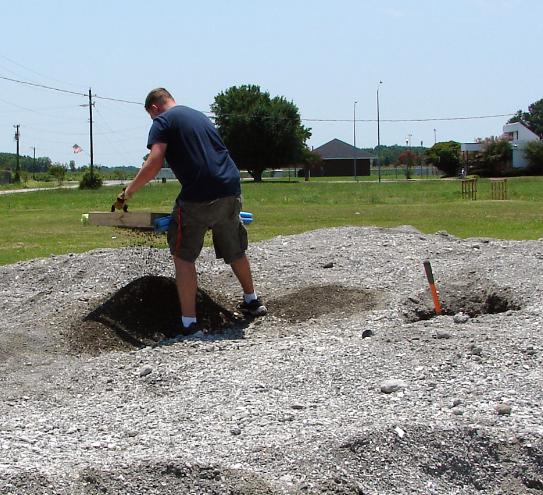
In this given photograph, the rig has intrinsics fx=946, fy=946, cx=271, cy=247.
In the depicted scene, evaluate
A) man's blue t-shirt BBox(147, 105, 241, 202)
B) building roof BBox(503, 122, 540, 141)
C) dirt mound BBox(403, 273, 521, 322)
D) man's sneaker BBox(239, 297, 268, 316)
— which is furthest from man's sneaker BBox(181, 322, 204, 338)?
building roof BBox(503, 122, 540, 141)

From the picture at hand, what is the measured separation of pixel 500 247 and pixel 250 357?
453 cm

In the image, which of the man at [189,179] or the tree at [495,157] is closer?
the man at [189,179]

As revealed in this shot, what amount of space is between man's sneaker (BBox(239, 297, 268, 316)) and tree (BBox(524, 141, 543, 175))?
8225 cm

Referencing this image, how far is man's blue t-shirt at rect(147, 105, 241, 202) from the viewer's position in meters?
7.06

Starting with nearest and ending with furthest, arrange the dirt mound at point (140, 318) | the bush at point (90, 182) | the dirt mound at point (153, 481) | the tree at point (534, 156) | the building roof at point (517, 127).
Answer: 1. the dirt mound at point (153, 481)
2. the dirt mound at point (140, 318)
3. the bush at point (90, 182)
4. the tree at point (534, 156)
5. the building roof at point (517, 127)

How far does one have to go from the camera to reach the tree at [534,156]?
8600cm

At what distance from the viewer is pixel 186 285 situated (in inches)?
283

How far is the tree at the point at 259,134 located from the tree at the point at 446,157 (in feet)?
44.8

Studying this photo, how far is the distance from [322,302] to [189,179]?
1589 millimetres

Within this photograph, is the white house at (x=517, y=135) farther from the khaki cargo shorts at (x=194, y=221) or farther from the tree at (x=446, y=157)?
the khaki cargo shorts at (x=194, y=221)

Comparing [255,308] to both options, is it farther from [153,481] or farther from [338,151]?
[338,151]

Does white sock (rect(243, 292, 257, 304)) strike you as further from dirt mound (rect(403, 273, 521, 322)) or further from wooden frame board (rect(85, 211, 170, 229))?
dirt mound (rect(403, 273, 521, 322))

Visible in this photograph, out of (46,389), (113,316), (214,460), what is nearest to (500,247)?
(113,316)

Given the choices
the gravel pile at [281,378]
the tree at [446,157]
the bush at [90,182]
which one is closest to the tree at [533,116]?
the tree at [446,157]
